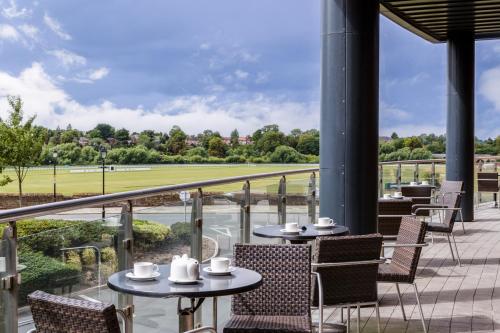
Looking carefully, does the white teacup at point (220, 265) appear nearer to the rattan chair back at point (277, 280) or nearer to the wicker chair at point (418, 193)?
the rattan chair back at point (277, 280)

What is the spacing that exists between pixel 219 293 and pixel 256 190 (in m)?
2.56

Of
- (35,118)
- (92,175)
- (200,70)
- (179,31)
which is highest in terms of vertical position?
(179,31)

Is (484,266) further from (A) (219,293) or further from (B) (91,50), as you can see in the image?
(B) (91,50)

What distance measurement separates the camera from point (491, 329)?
15.4 ft

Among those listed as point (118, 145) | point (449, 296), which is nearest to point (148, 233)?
point (449, 296)

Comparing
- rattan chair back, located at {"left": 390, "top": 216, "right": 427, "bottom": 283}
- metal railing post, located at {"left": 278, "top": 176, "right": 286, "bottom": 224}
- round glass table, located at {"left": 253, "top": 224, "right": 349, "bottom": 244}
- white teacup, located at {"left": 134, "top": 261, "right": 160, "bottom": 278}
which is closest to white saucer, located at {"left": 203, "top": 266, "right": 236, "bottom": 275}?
white teacup, located at {"left": 134, "top": 261, "right": 160, "bottom": 278}

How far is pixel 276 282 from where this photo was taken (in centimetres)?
350

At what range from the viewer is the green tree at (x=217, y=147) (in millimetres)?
81500

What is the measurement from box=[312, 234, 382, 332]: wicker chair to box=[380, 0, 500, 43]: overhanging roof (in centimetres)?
589

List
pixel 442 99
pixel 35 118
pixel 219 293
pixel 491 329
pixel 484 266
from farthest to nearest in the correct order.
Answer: pixel 35 118
pixel 442 99
pixel 484 266
pixel 491 329
pixel 219 293

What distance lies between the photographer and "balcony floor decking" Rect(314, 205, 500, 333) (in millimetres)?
4852

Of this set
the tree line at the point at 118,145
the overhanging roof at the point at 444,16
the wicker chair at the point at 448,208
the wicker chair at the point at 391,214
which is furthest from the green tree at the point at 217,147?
the wicker chair at the point at 391,214

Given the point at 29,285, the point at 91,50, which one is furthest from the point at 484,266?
the point at 91,50

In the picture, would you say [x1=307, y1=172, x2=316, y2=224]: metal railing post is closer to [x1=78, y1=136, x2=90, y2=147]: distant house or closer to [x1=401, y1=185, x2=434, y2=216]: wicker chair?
[x1=401, y1=185, x2=434, y2=216]: wicker chair
